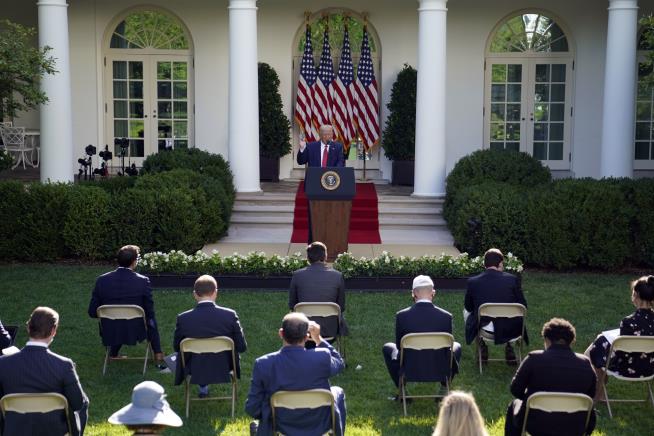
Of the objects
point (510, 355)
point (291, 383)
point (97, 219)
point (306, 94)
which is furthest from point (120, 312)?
point (306, 94)

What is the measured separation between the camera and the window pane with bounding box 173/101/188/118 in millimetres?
23297

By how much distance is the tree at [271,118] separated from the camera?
22.2m

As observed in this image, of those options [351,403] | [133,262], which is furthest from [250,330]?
[351,403]

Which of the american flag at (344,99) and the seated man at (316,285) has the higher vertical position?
the american flag at (344,99)

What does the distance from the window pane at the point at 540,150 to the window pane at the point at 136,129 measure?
29.5 feet

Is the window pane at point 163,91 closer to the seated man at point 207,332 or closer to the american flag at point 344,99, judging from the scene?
the american flag at point 344,99

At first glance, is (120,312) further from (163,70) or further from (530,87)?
(530,87)

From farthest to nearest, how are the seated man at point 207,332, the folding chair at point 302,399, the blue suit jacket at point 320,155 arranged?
the blue suit jacket at point 320,155, the seated man at point 207,332, the folding chair at point 302,399

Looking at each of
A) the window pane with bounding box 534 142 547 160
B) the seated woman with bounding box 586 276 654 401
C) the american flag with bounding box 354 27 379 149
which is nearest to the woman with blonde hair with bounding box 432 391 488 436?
the seated woman with bounding box 586 276 654 401

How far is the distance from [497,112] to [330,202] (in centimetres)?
874

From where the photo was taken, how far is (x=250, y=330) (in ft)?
41.2

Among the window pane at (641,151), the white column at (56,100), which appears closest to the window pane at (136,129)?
the white column at (56,100)

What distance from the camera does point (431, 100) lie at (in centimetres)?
1955

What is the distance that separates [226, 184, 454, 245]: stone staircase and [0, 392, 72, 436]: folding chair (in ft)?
35.4
